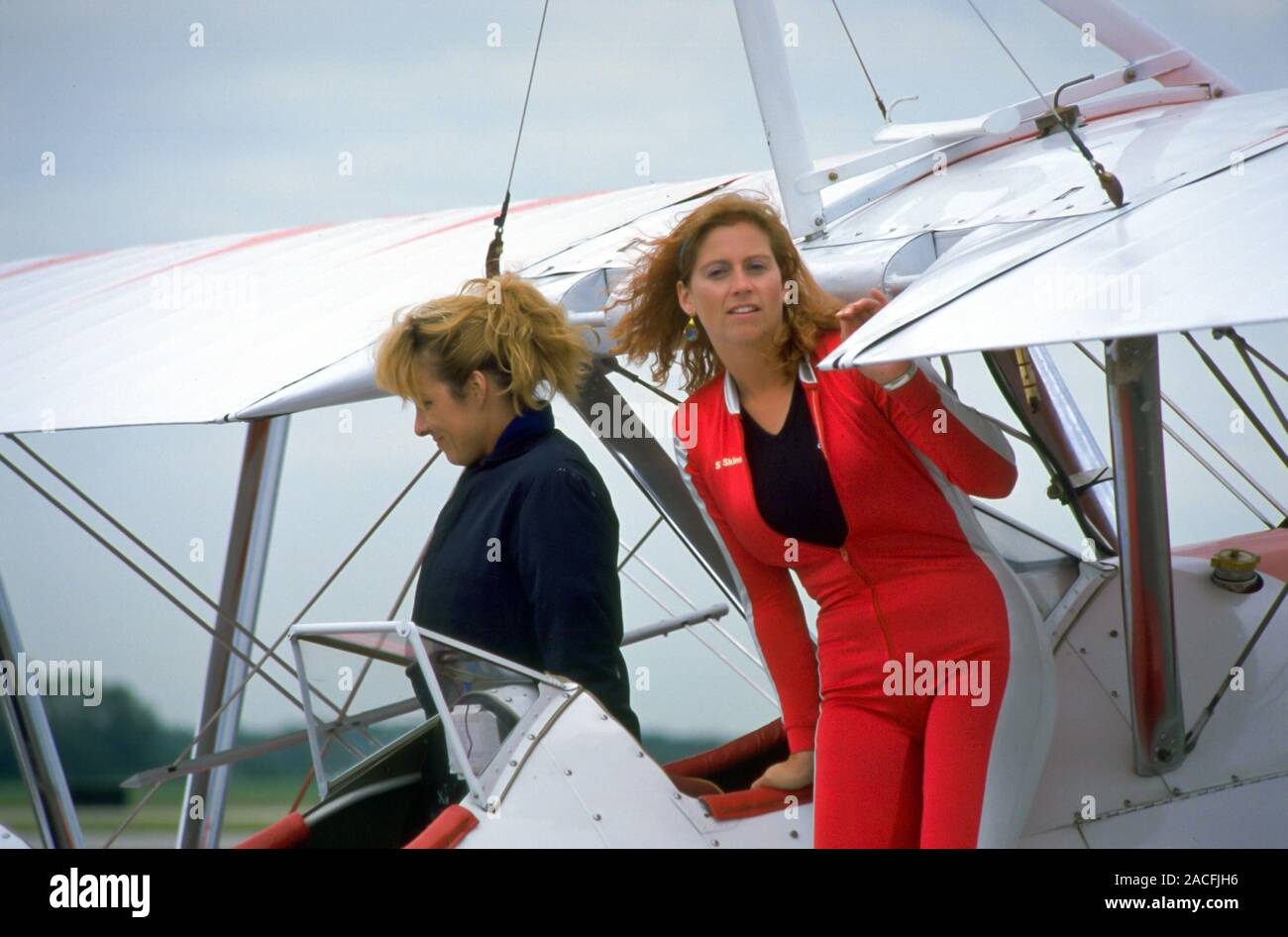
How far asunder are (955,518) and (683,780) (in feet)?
2.29

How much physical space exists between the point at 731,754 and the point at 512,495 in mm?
848

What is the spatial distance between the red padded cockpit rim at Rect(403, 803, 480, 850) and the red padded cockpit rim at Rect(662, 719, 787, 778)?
0.81m

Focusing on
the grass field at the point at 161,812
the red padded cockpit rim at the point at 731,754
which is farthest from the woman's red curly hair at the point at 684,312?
the grass field at the point at 161,812

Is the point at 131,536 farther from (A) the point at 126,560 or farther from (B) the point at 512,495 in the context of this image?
(B) the point at 512,495

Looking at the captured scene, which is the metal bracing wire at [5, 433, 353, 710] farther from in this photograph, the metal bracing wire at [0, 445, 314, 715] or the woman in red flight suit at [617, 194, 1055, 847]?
the woman in red flight suit at [617, 194, 1055, 847]

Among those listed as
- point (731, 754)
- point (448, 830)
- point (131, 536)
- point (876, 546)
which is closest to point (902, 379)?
point (876, 546)

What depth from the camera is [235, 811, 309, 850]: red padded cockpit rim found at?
2254 mm

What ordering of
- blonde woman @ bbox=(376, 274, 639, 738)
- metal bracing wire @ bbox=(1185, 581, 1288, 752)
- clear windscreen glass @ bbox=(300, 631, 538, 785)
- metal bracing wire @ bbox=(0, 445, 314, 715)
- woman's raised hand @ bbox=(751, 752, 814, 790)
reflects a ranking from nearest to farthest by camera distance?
clear windscreen glass @ bbox=(300, 631, 538, 785)
blonde woman @ bbox=(376, 274, 639, 738)
woman's raised hand @ bbox=(751, 752, 814, 790)
metal bracing wire @ bbox=(1185, 581, 1288, 752)
metal bracing wire @ bbox=(0, 445, 314, 715)

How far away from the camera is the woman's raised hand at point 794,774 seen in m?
2.53

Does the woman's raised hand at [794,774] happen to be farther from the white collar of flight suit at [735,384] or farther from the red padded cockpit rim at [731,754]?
the white collar of flight suit at [735,384]

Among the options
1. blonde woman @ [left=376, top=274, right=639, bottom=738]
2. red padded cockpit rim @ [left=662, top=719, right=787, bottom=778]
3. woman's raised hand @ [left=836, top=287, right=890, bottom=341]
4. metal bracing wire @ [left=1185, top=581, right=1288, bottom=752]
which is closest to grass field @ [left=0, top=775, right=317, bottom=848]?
red padded cockpit rim @ [left=662, top=719, right=787, bottom=778]

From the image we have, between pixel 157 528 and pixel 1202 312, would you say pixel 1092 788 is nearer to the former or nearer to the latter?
pixel 1202 312

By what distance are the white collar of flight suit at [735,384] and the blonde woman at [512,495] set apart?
27cm
